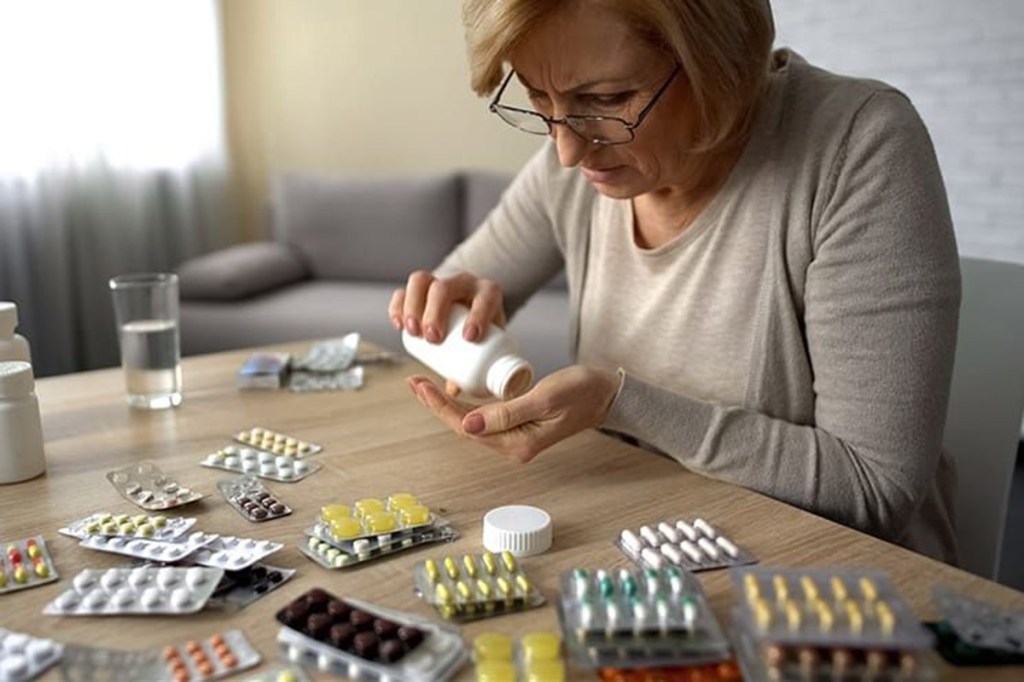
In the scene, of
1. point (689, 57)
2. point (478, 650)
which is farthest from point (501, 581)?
point (689, 57)

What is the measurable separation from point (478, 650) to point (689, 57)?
0.58m

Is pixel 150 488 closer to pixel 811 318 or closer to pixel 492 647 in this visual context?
pixel 492 647

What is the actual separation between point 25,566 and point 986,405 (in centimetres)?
Answer: 98

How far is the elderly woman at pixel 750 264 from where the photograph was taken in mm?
840

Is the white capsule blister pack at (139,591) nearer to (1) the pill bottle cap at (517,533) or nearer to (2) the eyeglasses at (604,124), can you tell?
(1) the pill bottle cap at (517,533)

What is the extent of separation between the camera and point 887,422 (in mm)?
838

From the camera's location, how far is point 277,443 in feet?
3.07

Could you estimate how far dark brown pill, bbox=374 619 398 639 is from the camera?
551mm

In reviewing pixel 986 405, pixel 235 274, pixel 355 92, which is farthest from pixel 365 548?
pixel 355 92

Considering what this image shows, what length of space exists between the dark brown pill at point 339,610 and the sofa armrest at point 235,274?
7.91 ft

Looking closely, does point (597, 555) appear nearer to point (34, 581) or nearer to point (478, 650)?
point (478, 650)

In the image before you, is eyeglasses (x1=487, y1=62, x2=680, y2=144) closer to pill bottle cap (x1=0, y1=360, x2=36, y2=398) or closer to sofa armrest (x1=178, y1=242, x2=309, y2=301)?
pill bottle cap (x1=0, y1=360, x2=36, y2=398)

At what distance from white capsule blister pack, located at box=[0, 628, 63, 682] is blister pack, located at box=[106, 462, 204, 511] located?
0.21 meters

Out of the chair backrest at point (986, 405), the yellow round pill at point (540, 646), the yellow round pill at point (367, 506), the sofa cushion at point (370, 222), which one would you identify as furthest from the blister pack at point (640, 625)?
the sofa cushion at point (370, 222)
